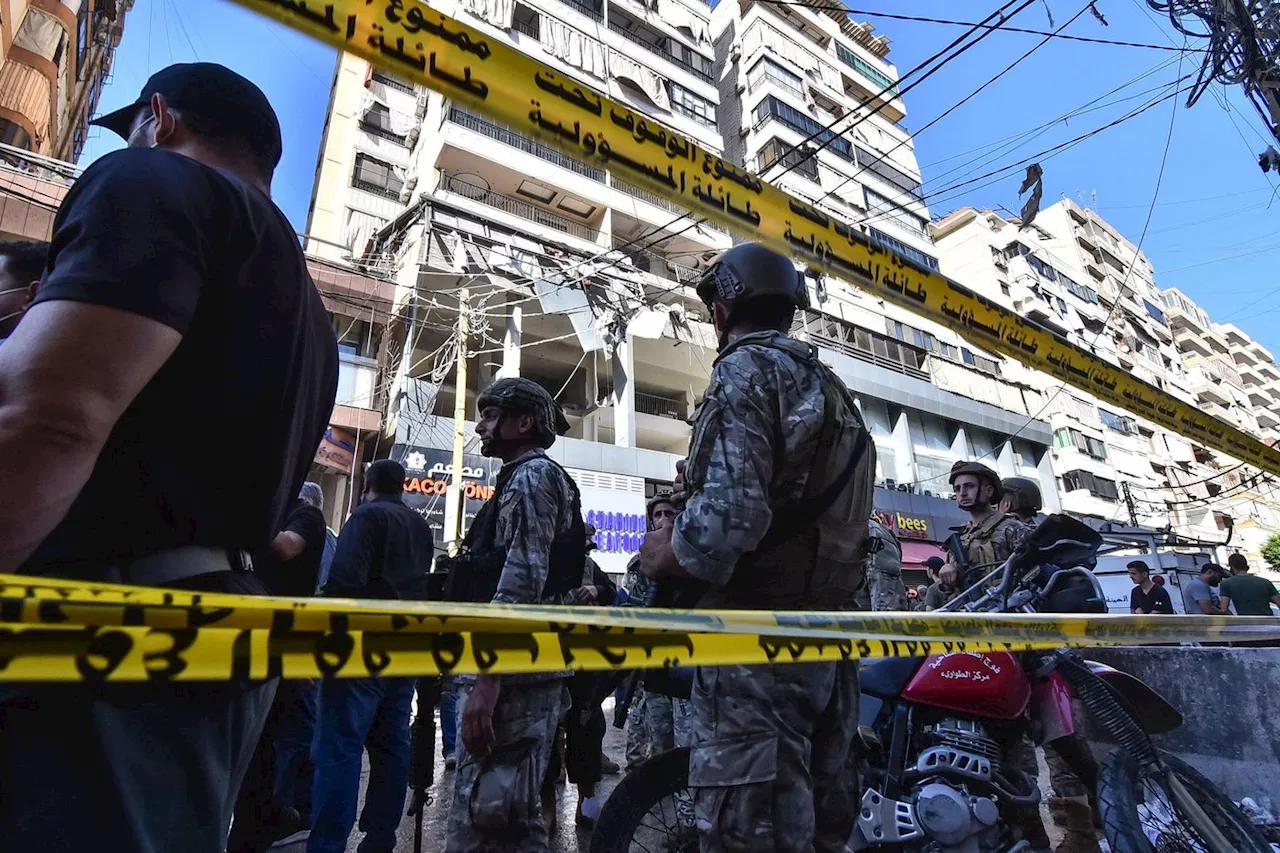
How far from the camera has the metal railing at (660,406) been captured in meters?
20.2

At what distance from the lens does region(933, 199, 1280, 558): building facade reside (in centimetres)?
3034

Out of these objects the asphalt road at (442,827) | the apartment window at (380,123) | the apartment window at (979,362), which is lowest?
the asphalt road at (442,827)

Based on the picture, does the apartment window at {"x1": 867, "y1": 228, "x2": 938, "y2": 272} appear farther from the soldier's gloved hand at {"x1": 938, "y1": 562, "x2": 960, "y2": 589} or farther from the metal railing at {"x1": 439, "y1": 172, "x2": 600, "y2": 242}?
the soldier's gloved hand at {"x1": 938, "y1": 562, "x2": 960, "y2": 589}

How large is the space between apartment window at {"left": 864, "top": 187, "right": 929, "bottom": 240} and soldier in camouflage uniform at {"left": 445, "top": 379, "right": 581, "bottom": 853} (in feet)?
94.6

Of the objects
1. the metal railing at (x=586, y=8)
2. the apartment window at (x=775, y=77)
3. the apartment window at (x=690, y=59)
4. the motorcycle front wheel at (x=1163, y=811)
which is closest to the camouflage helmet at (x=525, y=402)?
the motorcycle front wheel at (x=1163, y=811)

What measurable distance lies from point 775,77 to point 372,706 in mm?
30707

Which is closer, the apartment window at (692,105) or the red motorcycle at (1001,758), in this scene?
the red motorcycle at (1001,758)

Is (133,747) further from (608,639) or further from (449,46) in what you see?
(449,46)

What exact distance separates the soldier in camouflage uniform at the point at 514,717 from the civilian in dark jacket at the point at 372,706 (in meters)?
0.60

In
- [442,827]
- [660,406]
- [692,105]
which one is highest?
[692,105]

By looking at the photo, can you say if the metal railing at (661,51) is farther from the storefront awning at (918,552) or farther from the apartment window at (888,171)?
the storefront awning at (918,552)

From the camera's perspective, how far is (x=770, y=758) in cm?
149

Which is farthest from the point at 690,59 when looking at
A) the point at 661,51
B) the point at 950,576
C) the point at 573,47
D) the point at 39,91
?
the point at 950,576

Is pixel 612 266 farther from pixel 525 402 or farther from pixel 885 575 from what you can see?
pixel 525 402
